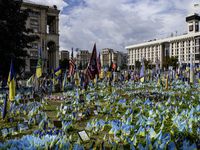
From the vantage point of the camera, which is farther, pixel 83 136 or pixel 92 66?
pixel 92 66

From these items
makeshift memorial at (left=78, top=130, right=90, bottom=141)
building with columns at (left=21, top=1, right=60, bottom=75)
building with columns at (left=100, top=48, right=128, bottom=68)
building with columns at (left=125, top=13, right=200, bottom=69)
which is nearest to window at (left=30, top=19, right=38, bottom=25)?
building with columns at (left=21, top=1, right=60, bottom=75)

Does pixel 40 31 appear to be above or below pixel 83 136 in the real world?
above

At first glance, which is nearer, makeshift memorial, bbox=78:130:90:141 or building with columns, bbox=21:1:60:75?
makeshift memorial, bbox=78:130:90:141

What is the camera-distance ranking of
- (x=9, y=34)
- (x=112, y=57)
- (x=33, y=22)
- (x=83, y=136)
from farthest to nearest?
(x=112, y=57) < (x=33, y=22) < (x=9, y=34) < (x=83, y=136)

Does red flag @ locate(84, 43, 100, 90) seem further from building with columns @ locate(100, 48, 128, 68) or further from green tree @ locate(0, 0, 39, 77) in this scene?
building with columns @ locate(100, 48, 128, 68)

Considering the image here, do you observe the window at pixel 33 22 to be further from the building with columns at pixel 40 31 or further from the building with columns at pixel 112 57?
the building with columns at pixel 112 57

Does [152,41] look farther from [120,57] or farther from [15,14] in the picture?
[15,14]

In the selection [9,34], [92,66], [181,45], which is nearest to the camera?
[92,66]

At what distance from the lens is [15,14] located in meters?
20.0

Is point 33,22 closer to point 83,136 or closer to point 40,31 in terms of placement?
point 40,31

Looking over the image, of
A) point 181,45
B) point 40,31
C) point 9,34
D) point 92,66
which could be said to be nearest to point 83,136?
point 92,66

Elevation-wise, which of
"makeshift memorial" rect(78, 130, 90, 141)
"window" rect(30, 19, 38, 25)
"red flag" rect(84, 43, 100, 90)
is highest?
"window" rect(30, 19, 38, 25)

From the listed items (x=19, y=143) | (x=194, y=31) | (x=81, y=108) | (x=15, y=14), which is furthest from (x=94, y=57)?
(x=194, y=31)

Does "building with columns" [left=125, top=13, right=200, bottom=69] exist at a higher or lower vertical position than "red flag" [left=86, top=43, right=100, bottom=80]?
higher
